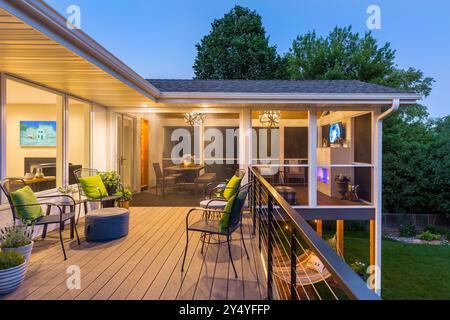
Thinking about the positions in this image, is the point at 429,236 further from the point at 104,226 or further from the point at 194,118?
the point at 104,226

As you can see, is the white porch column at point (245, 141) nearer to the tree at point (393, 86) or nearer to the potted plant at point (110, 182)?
the potted plant at point (110, 182)

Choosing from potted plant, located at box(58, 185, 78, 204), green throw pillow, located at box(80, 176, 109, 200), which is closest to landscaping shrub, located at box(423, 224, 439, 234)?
green throw pillow, located at box(80, 176, 109, 200)

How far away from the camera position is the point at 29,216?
3.31m

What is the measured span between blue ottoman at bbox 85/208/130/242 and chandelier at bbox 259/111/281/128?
17.3ft

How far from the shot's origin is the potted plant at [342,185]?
677 centimetres

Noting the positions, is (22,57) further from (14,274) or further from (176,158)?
(176,158)

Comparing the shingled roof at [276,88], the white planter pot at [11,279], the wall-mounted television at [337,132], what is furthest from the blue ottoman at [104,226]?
the wall-mounted television at [337,132]

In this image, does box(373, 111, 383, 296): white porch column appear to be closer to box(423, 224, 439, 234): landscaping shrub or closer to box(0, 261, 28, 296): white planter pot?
box(0, 261, 28, 296): white planter pot

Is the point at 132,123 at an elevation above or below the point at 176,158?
above

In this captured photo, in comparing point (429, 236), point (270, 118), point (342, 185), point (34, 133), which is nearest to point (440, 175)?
point (429, 236)

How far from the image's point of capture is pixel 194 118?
7664mm

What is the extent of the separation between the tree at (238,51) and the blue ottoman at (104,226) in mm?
16467
